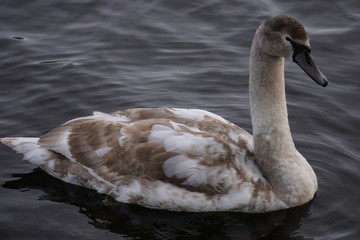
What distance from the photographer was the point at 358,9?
15344mm

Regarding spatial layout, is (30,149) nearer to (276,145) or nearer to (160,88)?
(276,145)

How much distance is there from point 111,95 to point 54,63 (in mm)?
1552

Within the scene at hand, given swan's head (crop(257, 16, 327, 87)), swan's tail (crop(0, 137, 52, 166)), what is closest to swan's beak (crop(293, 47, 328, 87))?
swan's head (crop(257, 16, 327, 87))

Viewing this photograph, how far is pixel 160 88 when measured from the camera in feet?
41.3

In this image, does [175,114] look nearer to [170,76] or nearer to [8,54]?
[170,76]

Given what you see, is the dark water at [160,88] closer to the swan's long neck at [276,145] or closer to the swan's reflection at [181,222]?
the swan's reflection at [181,222]

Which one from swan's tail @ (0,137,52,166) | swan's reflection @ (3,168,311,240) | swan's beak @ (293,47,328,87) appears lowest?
swan's reflection @ (3,168,311,240)

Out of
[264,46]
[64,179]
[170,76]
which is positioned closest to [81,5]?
[170,76]

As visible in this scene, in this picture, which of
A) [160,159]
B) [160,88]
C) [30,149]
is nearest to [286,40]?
[160,159]

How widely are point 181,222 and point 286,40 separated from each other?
234cm

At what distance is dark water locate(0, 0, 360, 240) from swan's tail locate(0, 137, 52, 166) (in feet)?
1.12

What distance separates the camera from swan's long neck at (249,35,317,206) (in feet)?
30.6

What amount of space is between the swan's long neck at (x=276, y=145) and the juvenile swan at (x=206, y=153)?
0.04 feet

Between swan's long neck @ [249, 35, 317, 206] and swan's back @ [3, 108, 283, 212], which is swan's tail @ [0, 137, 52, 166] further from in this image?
swan's long neck @ [249, 35, 317, 206]
